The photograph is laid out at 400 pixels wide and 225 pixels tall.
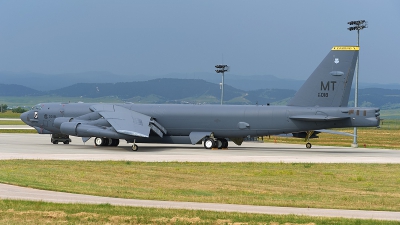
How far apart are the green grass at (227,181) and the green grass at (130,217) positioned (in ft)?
9.36

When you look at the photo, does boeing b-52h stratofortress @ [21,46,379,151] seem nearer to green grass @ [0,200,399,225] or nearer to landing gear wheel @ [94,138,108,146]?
landing gear wheel @ [94,138,108,146]

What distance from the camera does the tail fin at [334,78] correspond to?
43.4 meters

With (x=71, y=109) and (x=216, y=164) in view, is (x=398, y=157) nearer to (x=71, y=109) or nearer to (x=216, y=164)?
(x=216, y=164)

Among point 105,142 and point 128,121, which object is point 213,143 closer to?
point 128,121

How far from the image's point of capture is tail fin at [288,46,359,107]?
43406mm

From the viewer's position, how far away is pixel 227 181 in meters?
25.3

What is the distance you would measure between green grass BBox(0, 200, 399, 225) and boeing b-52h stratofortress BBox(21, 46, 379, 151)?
2646 cm

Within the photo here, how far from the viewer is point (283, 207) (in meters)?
18.3

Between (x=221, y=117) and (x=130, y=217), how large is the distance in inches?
1219

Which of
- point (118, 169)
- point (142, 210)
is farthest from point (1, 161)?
point (142, 210)

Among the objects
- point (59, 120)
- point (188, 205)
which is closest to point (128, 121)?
point (59, 120)

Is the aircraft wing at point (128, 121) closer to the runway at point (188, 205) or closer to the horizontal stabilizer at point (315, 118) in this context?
the horizontal stabilizer at point (315, 118)

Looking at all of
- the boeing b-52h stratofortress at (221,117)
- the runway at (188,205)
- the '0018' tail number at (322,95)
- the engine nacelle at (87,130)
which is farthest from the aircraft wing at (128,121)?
the runway at (188,205)

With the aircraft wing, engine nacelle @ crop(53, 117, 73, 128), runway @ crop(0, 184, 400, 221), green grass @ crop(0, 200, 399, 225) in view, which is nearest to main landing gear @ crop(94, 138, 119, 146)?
the aircraft wing
